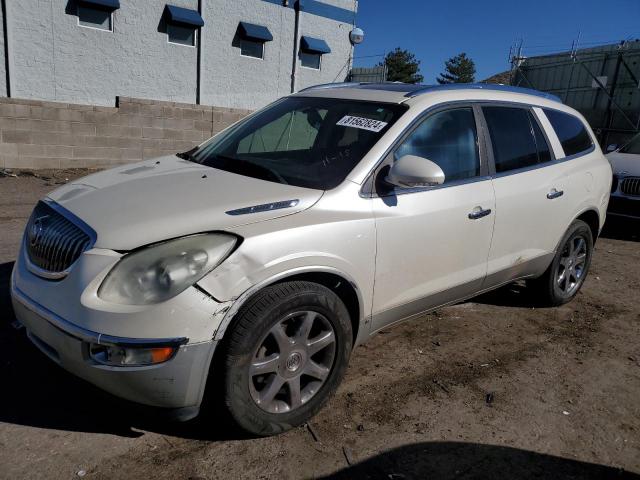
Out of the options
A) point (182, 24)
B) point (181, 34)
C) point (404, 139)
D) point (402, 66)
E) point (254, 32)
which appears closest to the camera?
point (404, 139)

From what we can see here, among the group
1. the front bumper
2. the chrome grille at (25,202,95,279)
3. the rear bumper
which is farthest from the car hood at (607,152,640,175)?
the chrome grille at (25,202,95,279)

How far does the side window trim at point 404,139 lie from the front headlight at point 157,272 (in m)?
1.03

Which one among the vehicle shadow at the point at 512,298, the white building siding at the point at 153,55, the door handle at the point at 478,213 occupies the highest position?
the white building siding at the point at 153,55

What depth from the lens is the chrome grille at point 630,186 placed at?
795 cm

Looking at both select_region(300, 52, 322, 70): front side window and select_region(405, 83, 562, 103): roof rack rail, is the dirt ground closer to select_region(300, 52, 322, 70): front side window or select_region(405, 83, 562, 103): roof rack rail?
select_region(405, 83, 562, 103): roof rack rail

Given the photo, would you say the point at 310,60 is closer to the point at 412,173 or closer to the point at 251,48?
the point at 251,48

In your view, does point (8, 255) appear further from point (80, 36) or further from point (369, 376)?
point (80, 36)

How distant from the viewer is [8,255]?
17.4 feet

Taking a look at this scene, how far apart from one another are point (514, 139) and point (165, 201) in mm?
2690

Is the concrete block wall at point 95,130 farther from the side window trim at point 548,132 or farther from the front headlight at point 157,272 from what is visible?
the front headlight at point 157,272

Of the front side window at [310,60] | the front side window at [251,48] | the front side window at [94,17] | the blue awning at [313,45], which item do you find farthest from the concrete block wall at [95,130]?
the front side window at [310,60]

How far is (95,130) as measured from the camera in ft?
36.1

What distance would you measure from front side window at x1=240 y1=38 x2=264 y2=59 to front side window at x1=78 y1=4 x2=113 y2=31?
4.17 m

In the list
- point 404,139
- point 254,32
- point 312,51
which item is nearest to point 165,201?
point 404,139
